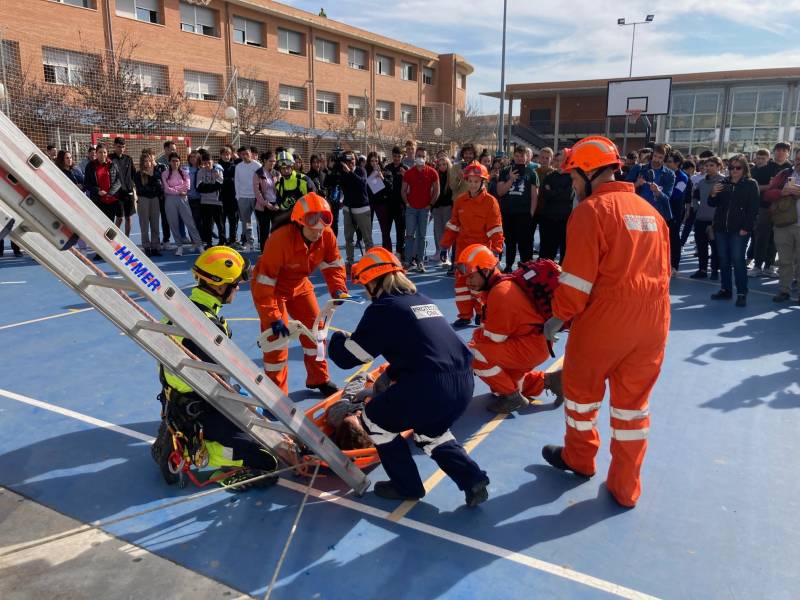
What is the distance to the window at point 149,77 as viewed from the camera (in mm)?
25395

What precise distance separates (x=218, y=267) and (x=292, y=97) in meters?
35.1

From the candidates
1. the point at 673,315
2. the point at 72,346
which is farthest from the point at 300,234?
the point at 673,315

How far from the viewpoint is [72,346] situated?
6980 mm

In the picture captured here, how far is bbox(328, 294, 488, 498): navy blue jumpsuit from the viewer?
3.59 m

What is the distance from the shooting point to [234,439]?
13.4 feet

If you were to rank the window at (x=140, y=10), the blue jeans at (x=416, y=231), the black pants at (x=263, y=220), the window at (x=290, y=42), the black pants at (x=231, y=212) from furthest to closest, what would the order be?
the window at (x=290, y=42)
the window at (x=140, y=10)
the black pants at (x=231, y=212)
the black pants at (x=263, y=220)
the blue jeans at (x=416, y=231)

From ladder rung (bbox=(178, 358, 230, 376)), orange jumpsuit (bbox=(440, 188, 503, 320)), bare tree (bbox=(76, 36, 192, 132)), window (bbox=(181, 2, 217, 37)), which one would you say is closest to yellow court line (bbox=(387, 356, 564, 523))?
ladder rung (bbox=(178, 358, 230, 376))

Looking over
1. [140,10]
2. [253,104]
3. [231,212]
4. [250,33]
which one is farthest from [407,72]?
[231,212]

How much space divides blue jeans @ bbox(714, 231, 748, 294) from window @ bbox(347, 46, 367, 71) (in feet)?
118

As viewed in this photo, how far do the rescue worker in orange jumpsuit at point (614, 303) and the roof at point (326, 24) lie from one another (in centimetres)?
3334

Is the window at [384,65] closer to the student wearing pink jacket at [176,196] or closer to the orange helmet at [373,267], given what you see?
the student wearing pink jacket at [176,196]

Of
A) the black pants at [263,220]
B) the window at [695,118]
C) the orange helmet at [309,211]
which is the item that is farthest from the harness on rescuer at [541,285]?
the window at [695,118]

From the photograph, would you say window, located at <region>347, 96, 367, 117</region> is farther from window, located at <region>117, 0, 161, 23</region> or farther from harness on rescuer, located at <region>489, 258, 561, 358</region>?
harness on rescuer, located at <region>489, 258, 561, 358</region>

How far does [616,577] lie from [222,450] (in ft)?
9.00
